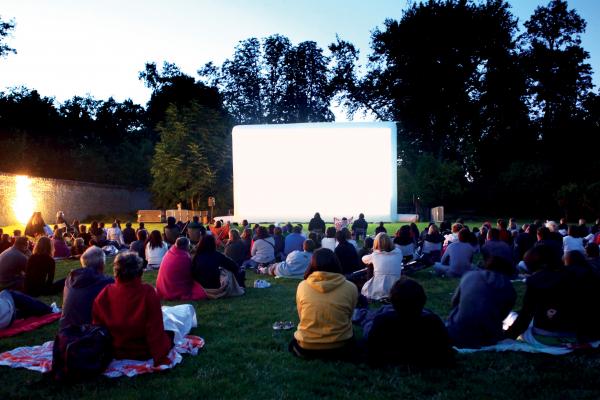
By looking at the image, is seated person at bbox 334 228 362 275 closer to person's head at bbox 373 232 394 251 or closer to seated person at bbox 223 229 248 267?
person's head at bbox 373 232 394 251

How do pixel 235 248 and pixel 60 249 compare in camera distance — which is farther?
pixel 60 249

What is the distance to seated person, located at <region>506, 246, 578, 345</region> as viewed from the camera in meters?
4.46

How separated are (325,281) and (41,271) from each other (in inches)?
203

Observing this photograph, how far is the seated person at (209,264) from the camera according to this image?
7051 mm

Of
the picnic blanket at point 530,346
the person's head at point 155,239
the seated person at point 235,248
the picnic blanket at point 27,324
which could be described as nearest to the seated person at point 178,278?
the picnic blanket at point 27,324

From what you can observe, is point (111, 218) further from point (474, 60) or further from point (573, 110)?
point (573, 110)

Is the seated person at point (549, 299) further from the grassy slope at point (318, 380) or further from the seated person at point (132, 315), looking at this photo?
the seated person at point (132, 315)

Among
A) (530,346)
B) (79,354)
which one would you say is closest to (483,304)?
(530,346)

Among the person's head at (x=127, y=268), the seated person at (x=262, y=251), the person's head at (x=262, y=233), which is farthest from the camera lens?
the person's head at (x=262, y=233)

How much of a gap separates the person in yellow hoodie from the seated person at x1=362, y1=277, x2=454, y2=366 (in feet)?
0.74

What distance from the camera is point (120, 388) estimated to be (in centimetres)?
370

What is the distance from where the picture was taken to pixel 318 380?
3793 mm

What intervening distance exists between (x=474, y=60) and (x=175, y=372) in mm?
35699

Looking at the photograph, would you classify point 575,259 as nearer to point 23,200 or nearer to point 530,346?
point 530,346
